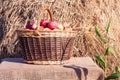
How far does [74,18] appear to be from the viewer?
10.8 feet

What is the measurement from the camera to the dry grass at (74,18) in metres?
3.29

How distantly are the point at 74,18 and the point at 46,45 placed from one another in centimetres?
74

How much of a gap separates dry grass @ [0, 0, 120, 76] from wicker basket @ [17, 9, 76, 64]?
24.3 inches

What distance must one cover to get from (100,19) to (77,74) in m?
0.99

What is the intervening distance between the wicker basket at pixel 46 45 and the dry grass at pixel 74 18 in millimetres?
618

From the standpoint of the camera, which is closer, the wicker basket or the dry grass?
the wicker basket

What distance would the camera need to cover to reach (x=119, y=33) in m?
3.57

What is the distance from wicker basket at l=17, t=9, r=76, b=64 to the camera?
2592 millimetres

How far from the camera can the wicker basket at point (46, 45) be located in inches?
102

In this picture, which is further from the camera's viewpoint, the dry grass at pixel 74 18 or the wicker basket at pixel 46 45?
the dry grass at pixel 74 18

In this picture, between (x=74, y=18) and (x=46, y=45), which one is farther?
(x=74, y=18)

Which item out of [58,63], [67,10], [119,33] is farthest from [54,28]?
[119,33]

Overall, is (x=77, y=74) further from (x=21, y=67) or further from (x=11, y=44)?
(x=11, y=44)

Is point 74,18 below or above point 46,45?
above
